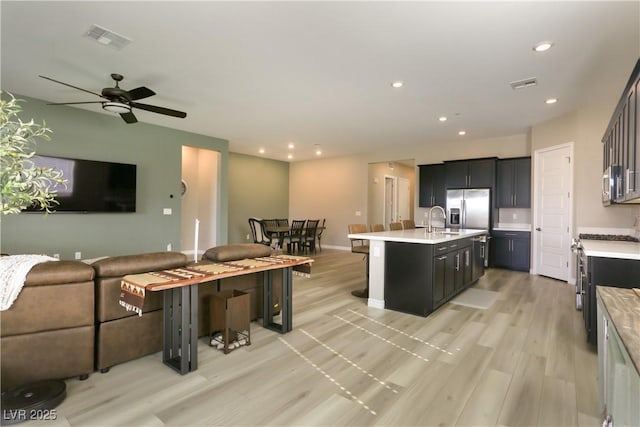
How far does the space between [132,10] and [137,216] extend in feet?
15.2

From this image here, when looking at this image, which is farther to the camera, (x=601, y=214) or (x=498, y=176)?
(x=498, y=176)

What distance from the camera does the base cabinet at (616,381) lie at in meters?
1.00

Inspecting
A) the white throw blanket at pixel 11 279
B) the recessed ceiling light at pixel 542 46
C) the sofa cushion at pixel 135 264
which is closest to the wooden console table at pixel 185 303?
the sofa cushion at pixel 135 264

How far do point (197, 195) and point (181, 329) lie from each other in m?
6.90

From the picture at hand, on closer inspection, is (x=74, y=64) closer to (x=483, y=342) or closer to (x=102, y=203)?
(x=102, y=203)

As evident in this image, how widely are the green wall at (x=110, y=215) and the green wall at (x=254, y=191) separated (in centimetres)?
215

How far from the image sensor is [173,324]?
249cm

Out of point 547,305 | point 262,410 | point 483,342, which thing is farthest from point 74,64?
point 547,305

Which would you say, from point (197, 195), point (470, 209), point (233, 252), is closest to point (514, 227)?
point (470, 209)

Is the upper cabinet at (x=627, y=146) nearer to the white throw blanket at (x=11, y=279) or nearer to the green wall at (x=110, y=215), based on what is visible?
the white throw blanket at (x=11, y=279)

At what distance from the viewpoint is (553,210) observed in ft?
18.8

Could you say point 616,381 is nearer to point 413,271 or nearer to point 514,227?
point 413,271

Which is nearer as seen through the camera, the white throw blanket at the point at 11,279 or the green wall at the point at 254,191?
the white throw blanket at the point at 11,279

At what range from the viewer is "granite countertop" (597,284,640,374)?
3.38 feet
